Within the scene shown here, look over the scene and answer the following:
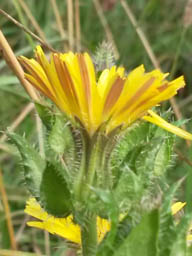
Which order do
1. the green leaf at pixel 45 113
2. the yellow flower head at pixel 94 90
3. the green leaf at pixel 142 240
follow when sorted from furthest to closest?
the green leaf at pixel 45 113, the yellow flower head at pixel 94 90, the green leaf at pixel 142 240

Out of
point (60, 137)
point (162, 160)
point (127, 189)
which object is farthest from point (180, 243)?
point (60, 137)

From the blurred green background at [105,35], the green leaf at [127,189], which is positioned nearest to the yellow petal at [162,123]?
the green leaf at [127,189]

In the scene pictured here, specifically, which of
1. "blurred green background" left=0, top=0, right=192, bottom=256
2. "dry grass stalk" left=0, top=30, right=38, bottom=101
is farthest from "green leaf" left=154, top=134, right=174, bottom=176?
"blurred green background" left=0, top=0, right=192, bottom=256

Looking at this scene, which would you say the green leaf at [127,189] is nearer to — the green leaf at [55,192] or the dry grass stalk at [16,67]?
the green leaf at [55,192]

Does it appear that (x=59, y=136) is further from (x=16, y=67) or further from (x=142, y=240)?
(x=16, y=67)

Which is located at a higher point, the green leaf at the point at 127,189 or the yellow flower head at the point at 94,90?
the yellow flower head at the point at 94,90

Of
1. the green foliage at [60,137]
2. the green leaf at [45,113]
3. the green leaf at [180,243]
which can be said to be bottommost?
the green leaf at [180,243]

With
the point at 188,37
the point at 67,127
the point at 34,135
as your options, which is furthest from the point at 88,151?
the point at 188,37

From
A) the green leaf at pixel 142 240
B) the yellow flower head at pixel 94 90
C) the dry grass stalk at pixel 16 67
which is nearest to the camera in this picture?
the green leaf at pixel 142 240
